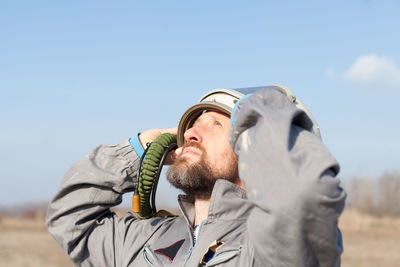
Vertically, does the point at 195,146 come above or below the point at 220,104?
below

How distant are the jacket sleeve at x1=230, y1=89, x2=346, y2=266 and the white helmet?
826mm

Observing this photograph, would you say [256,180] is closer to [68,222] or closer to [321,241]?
[321,241]

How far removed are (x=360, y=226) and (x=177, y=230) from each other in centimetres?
2085

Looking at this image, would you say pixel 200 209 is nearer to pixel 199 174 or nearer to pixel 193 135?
pixel 199 174

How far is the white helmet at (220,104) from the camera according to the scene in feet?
9.56

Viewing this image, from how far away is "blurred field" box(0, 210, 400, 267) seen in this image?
1236 centimetres

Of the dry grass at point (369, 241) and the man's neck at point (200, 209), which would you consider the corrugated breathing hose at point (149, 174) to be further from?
the dry grass at point (369, 241)

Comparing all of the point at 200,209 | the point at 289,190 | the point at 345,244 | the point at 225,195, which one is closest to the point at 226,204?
the point at 225,195

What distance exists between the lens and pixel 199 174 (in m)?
3.03

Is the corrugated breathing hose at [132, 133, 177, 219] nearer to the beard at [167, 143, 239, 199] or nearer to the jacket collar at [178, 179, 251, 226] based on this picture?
the beard at [167, 143, 239, 199]

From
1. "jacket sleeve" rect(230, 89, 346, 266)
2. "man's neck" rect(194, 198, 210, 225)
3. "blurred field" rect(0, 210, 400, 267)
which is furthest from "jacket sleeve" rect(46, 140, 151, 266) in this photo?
"blurred field" rect(0, 210, 400, 267)

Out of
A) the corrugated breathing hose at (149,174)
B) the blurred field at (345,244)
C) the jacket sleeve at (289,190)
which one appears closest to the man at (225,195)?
the jacket sleeve at (289,190)

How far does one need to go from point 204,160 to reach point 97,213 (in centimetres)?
92

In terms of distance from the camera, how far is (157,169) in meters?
3.25
